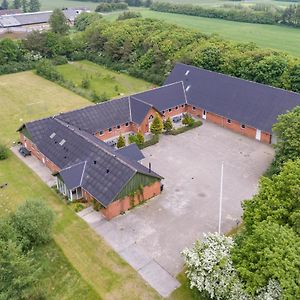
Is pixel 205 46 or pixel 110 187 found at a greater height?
pixel 205 46

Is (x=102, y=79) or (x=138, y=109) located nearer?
(x=138, y=109)

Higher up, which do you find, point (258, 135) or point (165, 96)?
point (165, 96)

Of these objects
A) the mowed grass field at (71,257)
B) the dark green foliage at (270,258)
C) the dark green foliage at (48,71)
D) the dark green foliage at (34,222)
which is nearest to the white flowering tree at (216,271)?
the dark green foliage at (270,258)

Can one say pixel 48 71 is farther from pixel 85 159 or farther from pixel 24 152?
pixel 85 159

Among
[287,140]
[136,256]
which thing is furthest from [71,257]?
[287,140]

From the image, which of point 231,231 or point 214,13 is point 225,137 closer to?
point 231,231

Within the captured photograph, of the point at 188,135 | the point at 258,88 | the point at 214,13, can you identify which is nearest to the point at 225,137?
the point at 188,135
